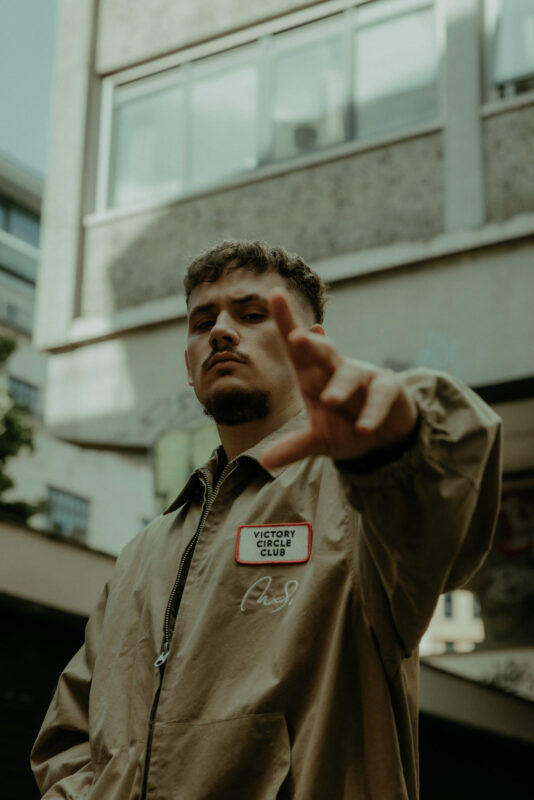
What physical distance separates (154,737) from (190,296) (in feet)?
3.36

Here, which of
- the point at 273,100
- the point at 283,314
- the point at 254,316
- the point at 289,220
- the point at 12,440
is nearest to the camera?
the point at 283,314

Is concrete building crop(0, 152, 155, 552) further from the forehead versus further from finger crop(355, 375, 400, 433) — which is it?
finger crop(355, 375, 400, 433)

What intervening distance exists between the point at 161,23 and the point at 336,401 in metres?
9.09

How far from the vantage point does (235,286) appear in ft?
8.09

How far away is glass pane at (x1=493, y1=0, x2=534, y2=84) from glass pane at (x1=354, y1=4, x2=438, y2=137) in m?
0.48

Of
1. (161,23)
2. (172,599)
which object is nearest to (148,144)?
(161,23)

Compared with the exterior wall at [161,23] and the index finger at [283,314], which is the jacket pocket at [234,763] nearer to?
the index finger at [283,314]

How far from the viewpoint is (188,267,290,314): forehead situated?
246cm

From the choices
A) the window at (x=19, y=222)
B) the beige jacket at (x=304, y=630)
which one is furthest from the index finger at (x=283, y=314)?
the window at (x=19, y=222)

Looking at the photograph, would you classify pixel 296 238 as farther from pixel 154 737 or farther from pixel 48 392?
pixel 154 737

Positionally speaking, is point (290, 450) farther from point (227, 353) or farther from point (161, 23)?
point (161, 23)

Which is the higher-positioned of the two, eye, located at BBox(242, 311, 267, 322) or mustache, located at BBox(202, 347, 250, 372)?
eye, located at BBox(242, 311, 267, 322)

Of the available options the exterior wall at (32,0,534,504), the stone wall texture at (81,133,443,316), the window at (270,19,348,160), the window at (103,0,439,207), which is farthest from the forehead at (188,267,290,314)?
the window at (270,19,348,160)
